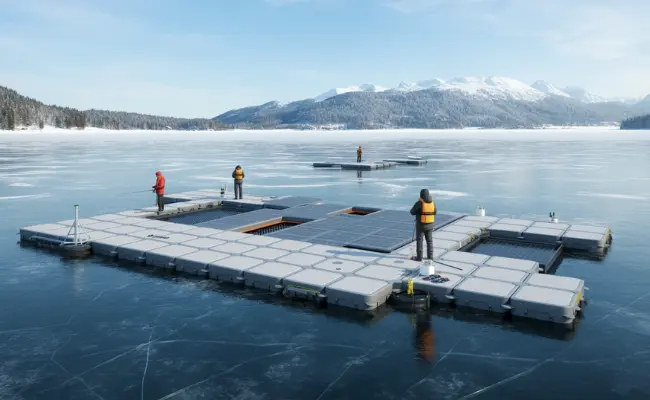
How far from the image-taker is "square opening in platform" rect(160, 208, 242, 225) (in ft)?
80.0

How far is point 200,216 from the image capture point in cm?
2572

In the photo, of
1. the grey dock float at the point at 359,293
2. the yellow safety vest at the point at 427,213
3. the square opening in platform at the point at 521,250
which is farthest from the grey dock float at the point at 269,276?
the square opening in platform at the point at 521,250

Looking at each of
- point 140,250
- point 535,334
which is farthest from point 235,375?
point 140,250

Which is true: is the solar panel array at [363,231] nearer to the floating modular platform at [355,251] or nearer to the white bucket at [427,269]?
the floating modular platform at [355,251]

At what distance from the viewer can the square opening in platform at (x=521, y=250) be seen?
17286mm

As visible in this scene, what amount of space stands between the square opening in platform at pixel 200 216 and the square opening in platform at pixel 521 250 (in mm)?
12259

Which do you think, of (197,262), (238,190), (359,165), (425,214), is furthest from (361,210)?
(359,165)

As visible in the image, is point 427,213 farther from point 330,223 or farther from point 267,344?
point 330,223

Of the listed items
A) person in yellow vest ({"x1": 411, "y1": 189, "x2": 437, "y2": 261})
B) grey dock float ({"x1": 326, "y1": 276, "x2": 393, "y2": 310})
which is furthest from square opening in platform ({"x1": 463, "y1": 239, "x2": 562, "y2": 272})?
grey dock float ({"x1": 326, "y1": 276, "x2": 393, "y2": 310})

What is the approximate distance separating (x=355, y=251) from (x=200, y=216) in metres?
11.5

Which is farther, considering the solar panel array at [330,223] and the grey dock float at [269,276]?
the solar panel array at [330,223]

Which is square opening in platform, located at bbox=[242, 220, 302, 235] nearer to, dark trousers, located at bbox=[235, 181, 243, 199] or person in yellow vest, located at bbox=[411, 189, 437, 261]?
dark trousers, located at bbox=[235, 181, 243, 199]

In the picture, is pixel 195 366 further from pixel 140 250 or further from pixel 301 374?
pixel 140 250

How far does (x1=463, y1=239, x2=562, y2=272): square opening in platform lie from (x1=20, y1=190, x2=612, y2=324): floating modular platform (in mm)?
35
